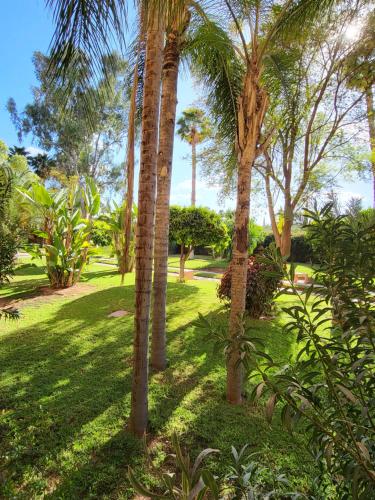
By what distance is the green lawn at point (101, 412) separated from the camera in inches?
96.8

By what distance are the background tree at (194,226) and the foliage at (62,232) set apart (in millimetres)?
2752

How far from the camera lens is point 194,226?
428 inches

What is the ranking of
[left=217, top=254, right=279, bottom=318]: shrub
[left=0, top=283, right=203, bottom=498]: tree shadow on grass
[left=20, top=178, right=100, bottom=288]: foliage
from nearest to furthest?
[left=0, top=283, right=203, bottom=498]: tree shadow on grass, [left=217, top=254, right=279, bottom=318]: shrub, [left=20, top=178, right=100, bottom=288]: foliage

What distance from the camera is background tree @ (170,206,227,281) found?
10.8 m

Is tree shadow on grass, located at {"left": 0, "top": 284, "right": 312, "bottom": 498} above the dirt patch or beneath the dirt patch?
beneath

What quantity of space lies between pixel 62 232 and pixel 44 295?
6.73ft

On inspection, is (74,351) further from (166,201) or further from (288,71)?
(288,71)

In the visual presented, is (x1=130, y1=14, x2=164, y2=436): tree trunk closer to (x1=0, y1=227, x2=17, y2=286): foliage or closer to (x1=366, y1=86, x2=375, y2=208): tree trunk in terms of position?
(x1=0, y1=227, x2=17, y2=286): foliage

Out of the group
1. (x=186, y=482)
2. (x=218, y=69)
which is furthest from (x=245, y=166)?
(x=186, y=482)

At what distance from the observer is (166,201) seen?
4258mm

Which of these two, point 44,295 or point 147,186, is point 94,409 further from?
point 44,295

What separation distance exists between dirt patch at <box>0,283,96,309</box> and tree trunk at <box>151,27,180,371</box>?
5.09 m

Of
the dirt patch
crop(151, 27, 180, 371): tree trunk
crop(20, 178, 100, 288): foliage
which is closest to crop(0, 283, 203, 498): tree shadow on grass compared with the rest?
crop(151, 27, 180, 371): tree trunk

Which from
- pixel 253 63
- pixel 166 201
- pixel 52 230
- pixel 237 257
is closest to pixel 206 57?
Result: pixel 253 63
